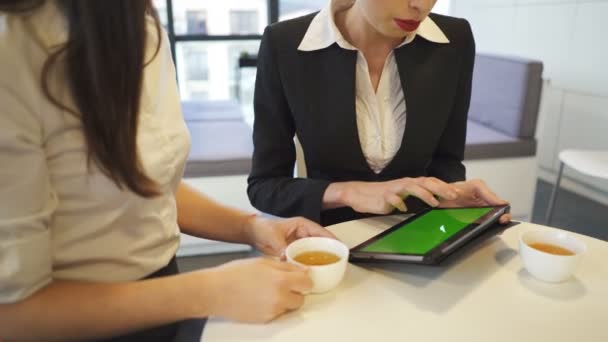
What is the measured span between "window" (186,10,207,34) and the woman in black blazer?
3887 millimetres

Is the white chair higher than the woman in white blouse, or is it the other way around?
the woman in white blouse

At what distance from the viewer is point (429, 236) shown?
0.76 m

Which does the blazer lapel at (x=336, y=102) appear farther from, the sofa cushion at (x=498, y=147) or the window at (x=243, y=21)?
the window at (x=243, y=21)

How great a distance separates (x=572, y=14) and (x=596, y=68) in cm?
38

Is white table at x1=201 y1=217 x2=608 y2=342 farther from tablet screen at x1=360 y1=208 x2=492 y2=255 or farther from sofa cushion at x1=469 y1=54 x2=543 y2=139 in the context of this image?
sofa cushion at x1=469 y1=54 x2=543 y2=139

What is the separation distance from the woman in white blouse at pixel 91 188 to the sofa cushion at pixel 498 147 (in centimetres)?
199

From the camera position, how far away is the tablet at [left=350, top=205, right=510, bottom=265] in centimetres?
68

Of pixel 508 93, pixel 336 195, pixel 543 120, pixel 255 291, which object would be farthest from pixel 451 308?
pixel 543 120

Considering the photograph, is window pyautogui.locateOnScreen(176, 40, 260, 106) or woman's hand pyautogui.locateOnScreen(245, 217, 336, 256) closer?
woman's hand pyautogui.locateOnScreen(245, 217, 336, 256)

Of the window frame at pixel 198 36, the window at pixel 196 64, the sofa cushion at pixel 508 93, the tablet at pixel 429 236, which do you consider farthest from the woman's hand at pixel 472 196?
the window at pixel 196 64

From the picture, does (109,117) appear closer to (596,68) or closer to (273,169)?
(273,169)

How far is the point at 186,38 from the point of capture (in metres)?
4.73

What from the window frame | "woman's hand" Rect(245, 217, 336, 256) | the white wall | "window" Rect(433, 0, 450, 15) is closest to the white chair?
the white wall

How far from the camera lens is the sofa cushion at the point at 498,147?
95.4 inches
